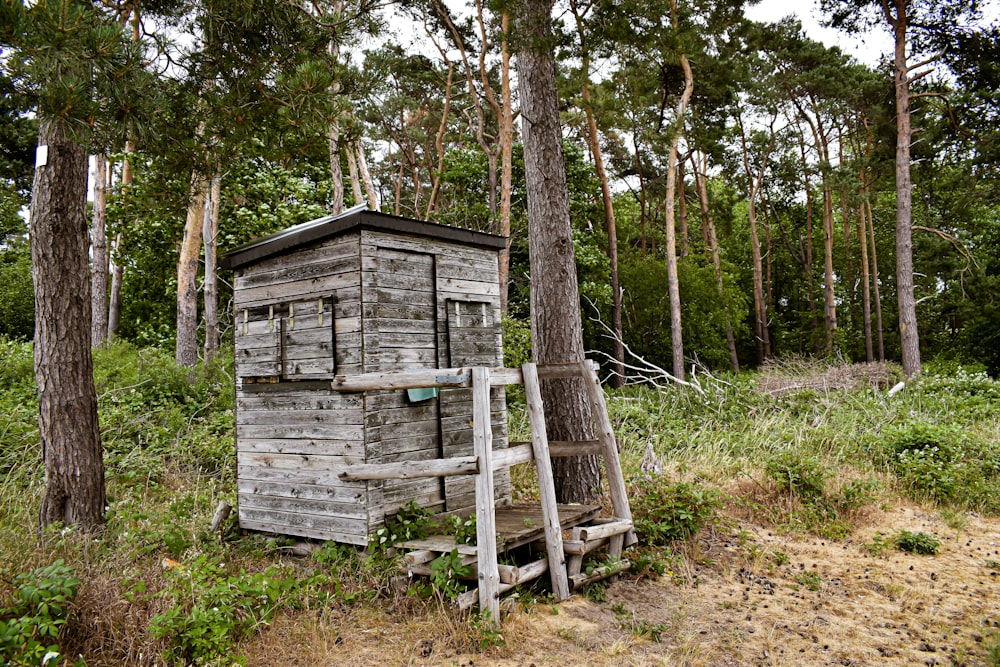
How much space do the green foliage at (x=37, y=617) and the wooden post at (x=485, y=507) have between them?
93.1 inches

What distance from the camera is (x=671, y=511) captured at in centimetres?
620

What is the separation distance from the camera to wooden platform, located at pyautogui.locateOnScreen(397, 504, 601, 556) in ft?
15.8

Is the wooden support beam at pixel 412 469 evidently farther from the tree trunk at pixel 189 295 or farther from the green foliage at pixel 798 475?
the tree trunk at pixel 189 295

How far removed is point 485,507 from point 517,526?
998 millimetres

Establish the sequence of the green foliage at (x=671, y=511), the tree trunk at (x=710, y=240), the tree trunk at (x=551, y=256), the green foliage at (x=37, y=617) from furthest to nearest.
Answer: the tree trunk at (x=710, y=240), the tree trunk at (x=551, y=256), the green foliage at (x=671, y=511), the green foliage at (x=37, y=617)

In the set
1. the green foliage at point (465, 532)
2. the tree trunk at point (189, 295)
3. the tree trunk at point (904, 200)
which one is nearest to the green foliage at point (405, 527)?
the green foliage at point (465, 532)

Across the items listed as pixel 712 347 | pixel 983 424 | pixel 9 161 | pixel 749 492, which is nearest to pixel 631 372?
pixel 712 347

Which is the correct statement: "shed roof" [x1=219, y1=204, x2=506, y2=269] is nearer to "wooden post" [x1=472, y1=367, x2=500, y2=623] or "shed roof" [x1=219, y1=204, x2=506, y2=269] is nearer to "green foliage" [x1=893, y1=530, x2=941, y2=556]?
"wooden post" [x1=472, y1=367, x2=500, y2=623]

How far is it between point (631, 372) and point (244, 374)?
1500cm

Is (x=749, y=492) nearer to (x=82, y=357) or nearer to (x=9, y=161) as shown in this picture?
(x=82, y=357)

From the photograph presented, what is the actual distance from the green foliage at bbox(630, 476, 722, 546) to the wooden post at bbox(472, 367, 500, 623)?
207 cm

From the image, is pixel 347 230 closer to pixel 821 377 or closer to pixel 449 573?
pixel 449 573

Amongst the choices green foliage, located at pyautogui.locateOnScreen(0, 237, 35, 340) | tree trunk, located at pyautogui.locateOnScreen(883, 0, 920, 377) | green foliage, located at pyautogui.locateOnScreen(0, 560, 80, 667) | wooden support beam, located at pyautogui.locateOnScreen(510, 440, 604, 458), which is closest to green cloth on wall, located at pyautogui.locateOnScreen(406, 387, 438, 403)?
wooden support beam, located at pyautogui.locateOnScreen(510, 440, 604, 458)

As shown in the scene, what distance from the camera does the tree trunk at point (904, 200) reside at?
1538 centimetres
